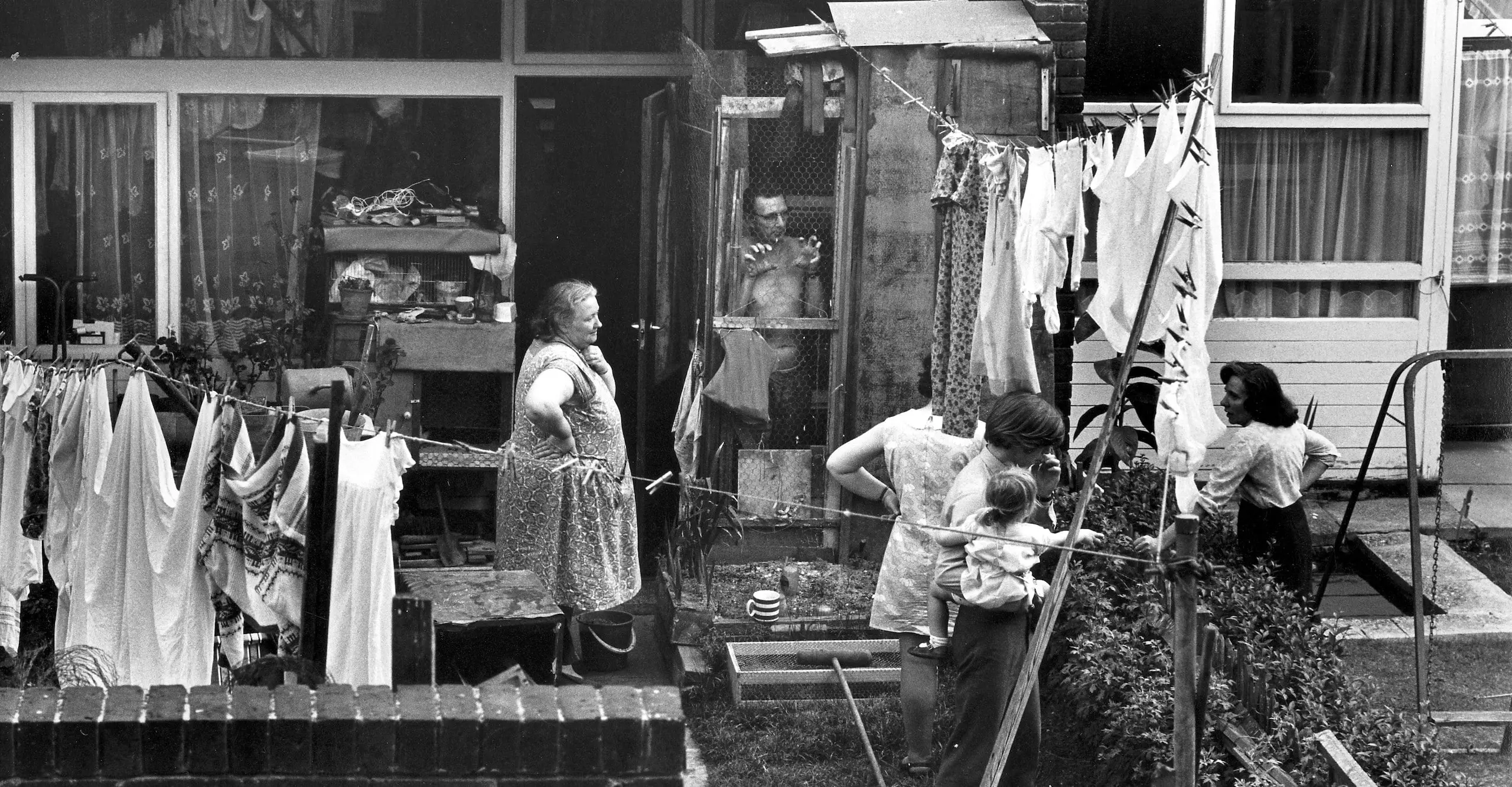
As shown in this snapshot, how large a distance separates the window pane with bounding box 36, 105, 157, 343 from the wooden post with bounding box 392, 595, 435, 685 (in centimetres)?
638

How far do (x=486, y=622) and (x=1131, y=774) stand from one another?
269 centimetres

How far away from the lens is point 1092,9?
8891 millimetres

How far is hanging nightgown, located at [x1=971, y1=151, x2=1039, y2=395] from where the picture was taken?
6.60 m

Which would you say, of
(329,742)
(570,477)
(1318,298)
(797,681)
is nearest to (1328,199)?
(1318,298)

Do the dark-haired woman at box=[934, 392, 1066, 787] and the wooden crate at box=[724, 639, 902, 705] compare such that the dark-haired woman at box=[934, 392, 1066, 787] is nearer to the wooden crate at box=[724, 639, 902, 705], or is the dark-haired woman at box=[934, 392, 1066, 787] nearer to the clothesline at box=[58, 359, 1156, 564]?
the clothesline at box=[58, 359, 1156, 564]

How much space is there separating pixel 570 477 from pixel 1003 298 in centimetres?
214

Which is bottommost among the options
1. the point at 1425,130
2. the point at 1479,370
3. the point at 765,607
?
the point at 765,607

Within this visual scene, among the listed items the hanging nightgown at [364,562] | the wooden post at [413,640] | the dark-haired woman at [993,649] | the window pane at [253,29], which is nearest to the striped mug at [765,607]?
the dark-haired woman at [993,649]

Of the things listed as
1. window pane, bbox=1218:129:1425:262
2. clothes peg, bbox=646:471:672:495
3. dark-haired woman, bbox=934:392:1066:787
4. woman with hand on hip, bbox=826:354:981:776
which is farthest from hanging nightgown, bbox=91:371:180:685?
window pane, bbox=1218:129:1425:262

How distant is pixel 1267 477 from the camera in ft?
24.2

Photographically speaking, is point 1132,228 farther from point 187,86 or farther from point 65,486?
point 187,86

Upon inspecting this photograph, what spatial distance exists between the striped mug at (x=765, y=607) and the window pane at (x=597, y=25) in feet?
12.0

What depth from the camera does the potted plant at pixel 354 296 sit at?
9.26 m

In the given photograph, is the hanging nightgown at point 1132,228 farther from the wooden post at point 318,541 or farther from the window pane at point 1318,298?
the wooden post at point 318,541
